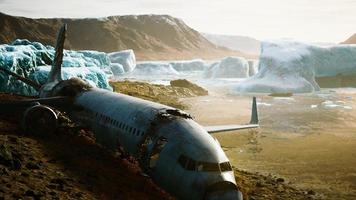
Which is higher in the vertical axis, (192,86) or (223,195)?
(223,195)

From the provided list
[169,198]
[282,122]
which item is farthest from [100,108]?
[282,122]

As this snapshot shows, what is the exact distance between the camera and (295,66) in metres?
99.2

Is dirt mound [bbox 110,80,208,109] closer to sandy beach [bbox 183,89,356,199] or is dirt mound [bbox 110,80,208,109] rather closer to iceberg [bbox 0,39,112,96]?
sandy beach [bbox 183,89,356,199]

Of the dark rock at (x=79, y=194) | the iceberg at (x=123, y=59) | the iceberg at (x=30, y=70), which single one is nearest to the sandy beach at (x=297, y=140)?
the dark rock at (x=79, y=194)

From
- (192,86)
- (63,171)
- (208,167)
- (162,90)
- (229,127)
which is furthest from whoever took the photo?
(192,86)

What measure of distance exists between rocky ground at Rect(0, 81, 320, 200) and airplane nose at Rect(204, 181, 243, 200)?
512cm

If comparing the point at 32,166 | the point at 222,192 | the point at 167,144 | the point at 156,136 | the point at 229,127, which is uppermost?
the point at 156,136

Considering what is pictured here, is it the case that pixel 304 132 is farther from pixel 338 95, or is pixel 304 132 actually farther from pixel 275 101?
pixel 338 95

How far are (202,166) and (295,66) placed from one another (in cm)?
8809

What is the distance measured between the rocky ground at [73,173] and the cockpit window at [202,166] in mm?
3924

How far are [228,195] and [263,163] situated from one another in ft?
69.4

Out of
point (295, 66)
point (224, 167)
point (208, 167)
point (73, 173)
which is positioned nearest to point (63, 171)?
point (73, 173)

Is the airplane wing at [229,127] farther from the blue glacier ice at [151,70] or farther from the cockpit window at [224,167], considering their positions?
the blue glacier ice at [151,70]

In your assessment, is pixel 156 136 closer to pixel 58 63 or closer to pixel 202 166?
pixel 202 166
